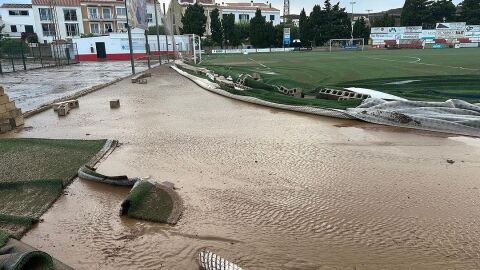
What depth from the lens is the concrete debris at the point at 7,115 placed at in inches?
333

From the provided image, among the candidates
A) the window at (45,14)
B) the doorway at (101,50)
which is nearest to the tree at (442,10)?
the doorway at (101,50)

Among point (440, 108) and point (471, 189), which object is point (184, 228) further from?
point (440, 108)

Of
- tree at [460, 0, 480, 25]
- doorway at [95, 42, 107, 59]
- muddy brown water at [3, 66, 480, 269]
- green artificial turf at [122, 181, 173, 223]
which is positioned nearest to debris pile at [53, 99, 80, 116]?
muddy brown water at [3, 66, 480, 269]

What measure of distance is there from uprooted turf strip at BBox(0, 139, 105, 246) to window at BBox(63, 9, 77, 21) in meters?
65.6

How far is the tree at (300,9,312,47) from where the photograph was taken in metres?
57.6

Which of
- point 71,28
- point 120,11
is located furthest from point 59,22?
point 120,11

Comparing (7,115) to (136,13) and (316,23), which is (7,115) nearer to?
(136,13)

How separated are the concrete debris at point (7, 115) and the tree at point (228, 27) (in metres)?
52.3

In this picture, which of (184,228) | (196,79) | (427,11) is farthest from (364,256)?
(427,11)

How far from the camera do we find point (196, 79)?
16.9 metres

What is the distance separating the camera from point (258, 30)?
58.3 m

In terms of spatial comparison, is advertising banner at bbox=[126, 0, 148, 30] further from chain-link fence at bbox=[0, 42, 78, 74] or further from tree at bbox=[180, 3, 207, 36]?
tree at bbox=[180, 3, 207, 36]

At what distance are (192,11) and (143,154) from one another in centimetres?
5509

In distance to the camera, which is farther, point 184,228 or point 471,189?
point 471,189
